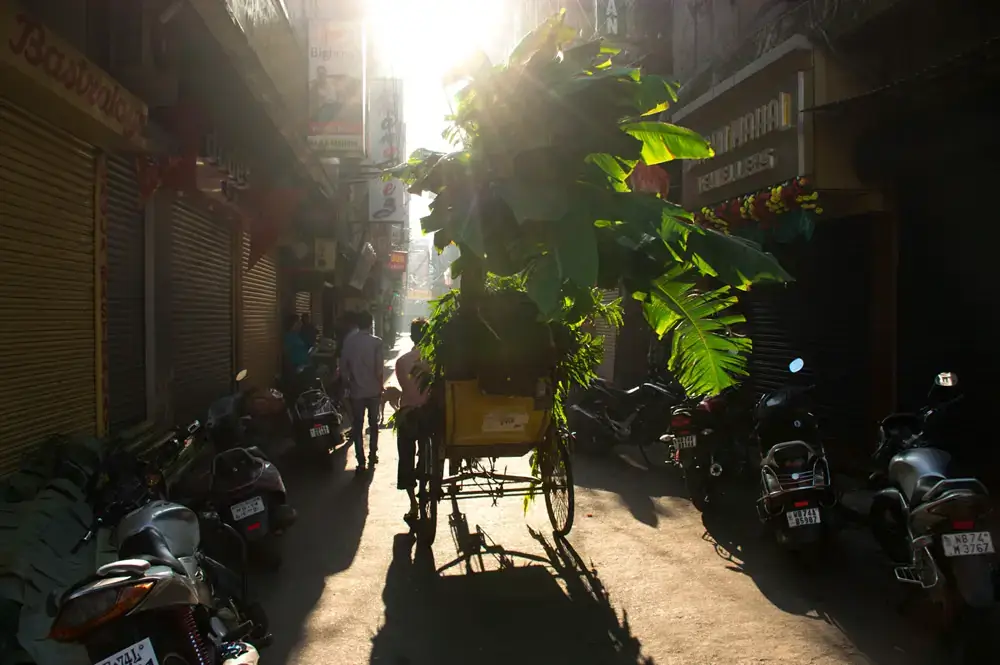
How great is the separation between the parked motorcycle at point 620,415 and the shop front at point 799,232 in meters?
1.65

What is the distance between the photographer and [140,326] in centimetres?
782

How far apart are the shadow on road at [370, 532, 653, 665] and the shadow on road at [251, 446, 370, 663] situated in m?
0.49

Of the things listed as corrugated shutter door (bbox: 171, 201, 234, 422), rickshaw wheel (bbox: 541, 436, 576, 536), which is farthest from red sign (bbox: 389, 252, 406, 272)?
rickshaw wheel (bbox: 541, 436, 576, 536)

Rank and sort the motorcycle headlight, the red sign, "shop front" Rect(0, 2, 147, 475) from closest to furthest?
the motorcycle headlight
"shop front" Rect(0, 2, 147, 475)
the red sign

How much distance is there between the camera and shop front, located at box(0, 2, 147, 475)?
16.2 ft

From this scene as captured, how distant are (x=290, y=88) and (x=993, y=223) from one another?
477 inches

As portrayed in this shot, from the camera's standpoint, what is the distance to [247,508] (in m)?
5.27

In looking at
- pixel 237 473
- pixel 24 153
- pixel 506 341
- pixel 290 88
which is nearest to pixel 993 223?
pixel 506 341

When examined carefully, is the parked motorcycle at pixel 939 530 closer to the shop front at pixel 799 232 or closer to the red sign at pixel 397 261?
the shop front at pixel 799 232

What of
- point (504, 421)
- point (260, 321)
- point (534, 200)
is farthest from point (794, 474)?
point (260, 321)

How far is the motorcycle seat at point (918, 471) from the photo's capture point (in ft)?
14.1

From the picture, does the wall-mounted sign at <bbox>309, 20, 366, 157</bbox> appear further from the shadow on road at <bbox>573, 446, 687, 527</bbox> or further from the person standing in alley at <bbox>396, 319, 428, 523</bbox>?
the person standing in alley at <bbox>396, 319, 428, 523</bbox>

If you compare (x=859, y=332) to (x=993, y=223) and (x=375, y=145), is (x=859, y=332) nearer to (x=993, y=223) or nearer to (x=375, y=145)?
(x=993, y=223)

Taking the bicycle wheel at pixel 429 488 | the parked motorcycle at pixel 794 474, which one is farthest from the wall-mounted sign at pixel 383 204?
the parked motorcycle at pixel 794 474
